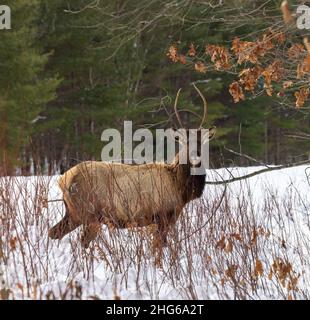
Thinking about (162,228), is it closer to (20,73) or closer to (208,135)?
(208,135)

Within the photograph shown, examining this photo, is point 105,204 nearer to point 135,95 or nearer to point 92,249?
point 92,249

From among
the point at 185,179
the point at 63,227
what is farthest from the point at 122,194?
the point at 185,179

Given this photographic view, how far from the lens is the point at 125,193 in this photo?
5934mm

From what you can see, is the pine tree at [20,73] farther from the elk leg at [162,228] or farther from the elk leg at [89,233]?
the elk leg at [89,233]

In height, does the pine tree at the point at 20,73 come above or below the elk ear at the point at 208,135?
above

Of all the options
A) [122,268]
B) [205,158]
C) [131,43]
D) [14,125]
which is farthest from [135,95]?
[122,268]

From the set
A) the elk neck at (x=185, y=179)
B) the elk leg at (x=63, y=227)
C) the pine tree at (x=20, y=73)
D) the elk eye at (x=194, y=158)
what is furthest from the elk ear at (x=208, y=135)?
the pine tree at (x=20, y=73)

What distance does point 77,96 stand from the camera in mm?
24172

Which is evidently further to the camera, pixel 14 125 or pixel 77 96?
pixel 77 96

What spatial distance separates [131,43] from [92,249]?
20.6 metres

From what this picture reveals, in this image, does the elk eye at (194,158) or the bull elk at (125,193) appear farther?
the elk eye at (194,158)

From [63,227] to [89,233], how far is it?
71cm

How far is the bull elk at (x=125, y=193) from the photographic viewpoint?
220 inches

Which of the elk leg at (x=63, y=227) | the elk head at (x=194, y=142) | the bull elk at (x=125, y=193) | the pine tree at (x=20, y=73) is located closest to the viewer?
the bull elk at (x=125, y=193)
